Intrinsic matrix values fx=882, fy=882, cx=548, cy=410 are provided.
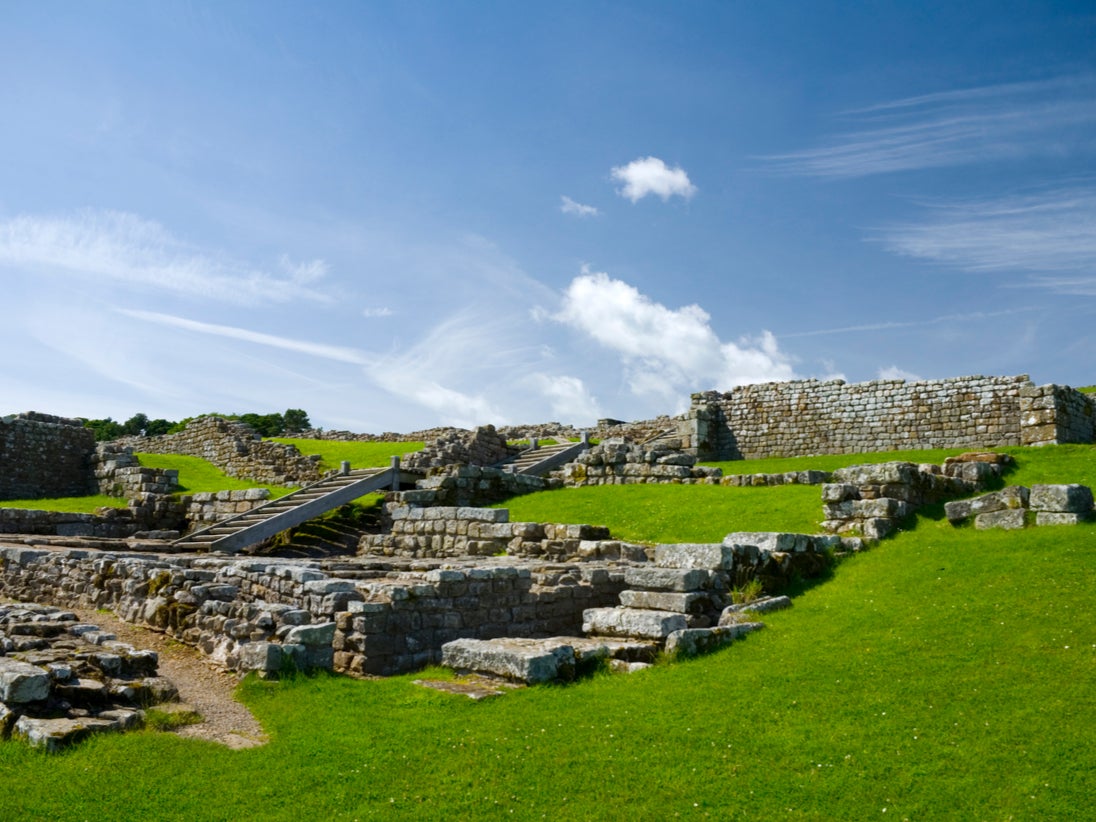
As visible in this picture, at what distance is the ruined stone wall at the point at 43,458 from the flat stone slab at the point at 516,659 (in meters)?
29.5

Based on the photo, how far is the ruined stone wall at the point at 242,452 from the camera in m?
34.7

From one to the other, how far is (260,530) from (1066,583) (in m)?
18.6

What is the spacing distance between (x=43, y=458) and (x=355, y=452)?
478 inches

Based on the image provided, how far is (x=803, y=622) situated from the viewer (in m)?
11.6

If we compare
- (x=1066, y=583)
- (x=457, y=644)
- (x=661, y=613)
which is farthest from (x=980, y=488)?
(x=457, y=644)

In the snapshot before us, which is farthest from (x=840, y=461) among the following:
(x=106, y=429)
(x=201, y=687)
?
(x=106, y=429)

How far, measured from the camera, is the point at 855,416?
34094mm

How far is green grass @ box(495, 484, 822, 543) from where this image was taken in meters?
18.2

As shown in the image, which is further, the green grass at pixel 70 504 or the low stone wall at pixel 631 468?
the green grass at pixel 70 504

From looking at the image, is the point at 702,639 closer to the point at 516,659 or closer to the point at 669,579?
the point at 669,579

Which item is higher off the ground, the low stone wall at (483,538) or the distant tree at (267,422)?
the distant tree at (267,422)

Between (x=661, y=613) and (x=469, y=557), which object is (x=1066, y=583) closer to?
(x=661, y=613)

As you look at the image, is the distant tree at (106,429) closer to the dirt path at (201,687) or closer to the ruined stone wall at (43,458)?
the ruined stone wall at (43,458)

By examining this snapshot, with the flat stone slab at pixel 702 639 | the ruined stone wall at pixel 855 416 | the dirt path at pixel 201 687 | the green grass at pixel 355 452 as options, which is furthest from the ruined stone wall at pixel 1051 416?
the dirt path at pixel 201 687
